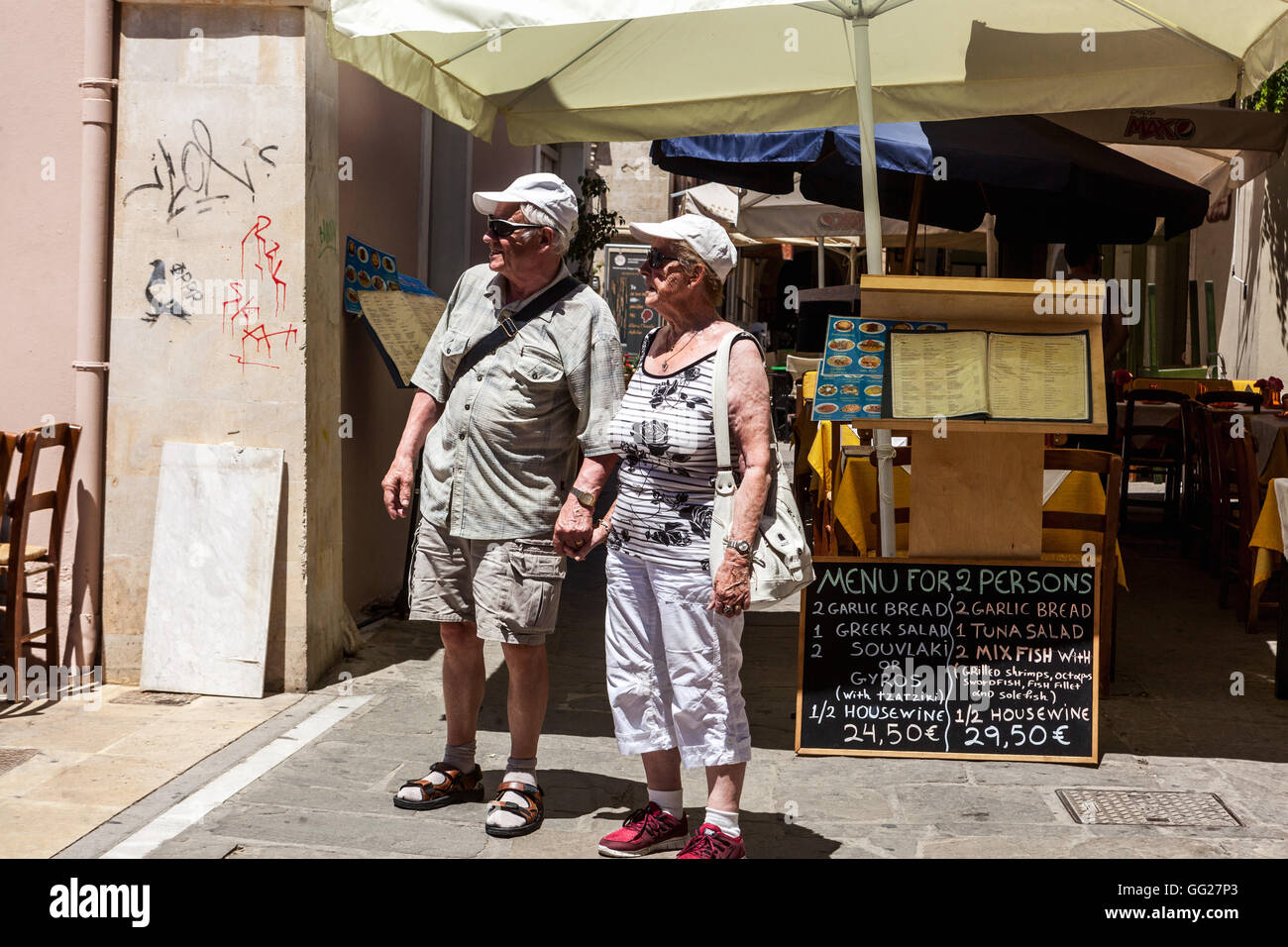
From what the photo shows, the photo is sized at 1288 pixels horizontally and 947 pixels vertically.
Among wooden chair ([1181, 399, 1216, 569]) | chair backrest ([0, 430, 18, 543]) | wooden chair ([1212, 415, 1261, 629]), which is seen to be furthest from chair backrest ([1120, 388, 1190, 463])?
chair backrest ([0, 430, 18, 543])

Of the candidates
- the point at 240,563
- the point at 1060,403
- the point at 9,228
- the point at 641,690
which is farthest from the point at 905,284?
the point at 9,228

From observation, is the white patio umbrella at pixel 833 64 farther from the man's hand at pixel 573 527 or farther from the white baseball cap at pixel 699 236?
the man's hand at pixel 573 527

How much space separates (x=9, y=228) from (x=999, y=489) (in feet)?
14.2

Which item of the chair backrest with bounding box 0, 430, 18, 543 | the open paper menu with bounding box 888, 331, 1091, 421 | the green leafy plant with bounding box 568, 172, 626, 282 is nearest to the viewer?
the open paper menu with bounding box 888, 331, 1091, 421

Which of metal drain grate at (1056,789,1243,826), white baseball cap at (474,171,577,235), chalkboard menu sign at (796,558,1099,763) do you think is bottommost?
metal drain grate at (1056,789,1243,826)

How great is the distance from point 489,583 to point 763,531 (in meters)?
0.92

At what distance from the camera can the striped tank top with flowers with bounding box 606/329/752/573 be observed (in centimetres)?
368

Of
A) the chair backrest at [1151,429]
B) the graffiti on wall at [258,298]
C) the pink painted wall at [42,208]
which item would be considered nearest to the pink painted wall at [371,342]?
the graffiti on wall at [258,298]

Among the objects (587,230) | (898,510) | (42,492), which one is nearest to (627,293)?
(587,230)

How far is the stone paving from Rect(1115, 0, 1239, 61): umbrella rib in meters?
2.74

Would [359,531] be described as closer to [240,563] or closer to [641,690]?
[240,563]

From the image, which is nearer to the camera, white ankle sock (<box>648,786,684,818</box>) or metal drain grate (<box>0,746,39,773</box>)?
white ankle sock (<box>648,786,684,818</box>)

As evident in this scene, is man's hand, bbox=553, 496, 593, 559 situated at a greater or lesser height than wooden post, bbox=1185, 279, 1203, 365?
lesser

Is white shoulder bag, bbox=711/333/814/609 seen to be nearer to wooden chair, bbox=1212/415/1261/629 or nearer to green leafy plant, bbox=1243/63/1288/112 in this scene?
wooden chair, bbox=1212/415/1261/629
